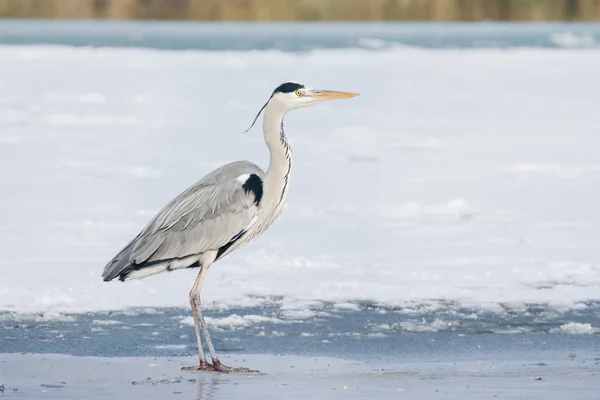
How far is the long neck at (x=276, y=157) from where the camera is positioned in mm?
6508

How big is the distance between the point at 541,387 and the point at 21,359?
238cm

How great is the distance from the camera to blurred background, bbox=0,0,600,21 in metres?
31.7

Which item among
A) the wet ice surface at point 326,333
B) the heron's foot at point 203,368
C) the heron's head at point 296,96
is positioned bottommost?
the wet ice surface at point 326,333

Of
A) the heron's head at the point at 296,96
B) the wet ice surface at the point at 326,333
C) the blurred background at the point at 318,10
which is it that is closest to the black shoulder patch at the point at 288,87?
the heron's head at the point at 296,96

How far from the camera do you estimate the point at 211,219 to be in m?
6.42

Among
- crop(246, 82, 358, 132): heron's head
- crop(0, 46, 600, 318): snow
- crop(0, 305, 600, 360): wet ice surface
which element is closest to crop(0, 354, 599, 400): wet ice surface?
crop(0, 305, 600, 360): wet ice surface

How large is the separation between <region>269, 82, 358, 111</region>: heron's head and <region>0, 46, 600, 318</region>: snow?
1.16 metres

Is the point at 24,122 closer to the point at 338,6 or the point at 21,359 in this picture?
the point at 21,359

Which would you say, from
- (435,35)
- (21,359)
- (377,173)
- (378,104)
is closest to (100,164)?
(377,173)

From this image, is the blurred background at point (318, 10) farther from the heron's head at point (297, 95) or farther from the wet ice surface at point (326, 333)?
the wet ice surface at point (326, 333)

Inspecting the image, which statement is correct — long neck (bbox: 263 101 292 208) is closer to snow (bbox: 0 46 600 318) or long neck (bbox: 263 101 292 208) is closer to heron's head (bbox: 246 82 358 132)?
heron's head (bbox: 246 82 358 132)

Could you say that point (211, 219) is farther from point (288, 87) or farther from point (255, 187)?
point (288, 87)

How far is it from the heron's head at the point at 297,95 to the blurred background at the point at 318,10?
81.6ft

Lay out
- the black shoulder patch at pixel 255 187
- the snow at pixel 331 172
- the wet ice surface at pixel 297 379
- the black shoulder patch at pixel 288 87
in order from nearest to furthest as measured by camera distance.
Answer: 1. the wet ice surface at pixel 297 379
2. the black shoulder patch at pixel 255 187
3. the black shoulder patch at pixel 288 87
4. the snow at pixel 331 172
